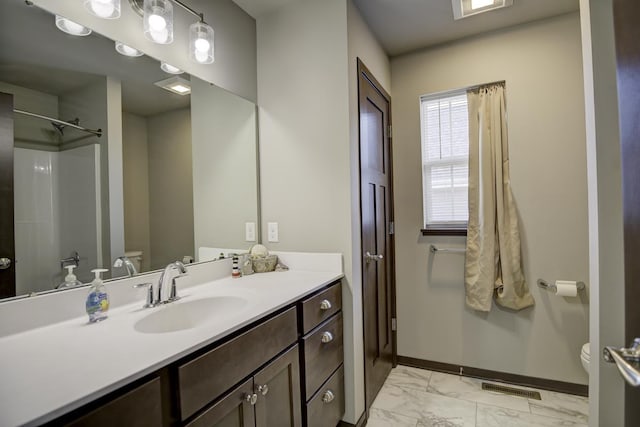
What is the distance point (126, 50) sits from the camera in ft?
4.26

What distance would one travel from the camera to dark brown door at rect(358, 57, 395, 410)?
6.32 ft

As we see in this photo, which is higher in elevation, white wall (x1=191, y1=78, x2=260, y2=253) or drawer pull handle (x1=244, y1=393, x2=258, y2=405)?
white wall (x1=191, y1=78, x2=260, y2=253)

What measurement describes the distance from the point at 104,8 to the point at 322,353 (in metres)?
1.71

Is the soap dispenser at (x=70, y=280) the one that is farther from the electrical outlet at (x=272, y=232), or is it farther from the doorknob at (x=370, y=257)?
the doorknob at (x=370, y=257)

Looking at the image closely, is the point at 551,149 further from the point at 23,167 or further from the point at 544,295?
the point at 23,167

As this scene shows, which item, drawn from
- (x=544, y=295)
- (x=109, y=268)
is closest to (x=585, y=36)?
(x=544, y=295)

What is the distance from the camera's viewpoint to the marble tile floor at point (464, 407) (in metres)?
1.80

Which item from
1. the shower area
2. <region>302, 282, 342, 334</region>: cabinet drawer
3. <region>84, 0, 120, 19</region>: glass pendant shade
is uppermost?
<region>84, 0, 120, 19</region>: glass pendant shade

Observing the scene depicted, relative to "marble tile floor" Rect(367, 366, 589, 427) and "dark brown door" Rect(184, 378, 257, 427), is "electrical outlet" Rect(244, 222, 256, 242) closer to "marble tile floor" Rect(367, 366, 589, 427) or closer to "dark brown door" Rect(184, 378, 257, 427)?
"dark brown door" Rect(184, 378, 257, 427)

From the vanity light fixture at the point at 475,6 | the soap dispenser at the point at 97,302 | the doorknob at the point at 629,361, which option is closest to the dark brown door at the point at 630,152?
the doorknob at the point at 629,361

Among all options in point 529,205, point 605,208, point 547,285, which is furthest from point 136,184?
point 547,285

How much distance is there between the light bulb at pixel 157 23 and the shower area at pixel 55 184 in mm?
361

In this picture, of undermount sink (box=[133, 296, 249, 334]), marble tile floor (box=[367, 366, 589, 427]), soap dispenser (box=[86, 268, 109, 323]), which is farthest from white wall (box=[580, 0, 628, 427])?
soap dispenser (box=[86, 268, 109, 323])

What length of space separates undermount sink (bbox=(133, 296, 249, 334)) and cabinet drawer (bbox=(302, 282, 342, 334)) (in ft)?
0.92
